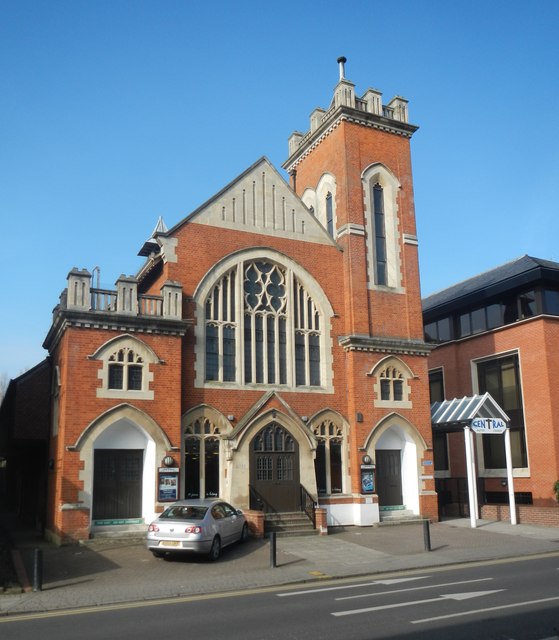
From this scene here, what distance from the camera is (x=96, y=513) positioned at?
19.5 metres

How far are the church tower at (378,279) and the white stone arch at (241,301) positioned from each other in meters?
0.76

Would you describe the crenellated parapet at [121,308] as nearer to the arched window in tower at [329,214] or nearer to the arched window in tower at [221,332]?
the arched window in tower at [221,332]

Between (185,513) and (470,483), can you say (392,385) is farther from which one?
(185,513)

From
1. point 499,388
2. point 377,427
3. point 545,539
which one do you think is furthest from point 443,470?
point 545,539

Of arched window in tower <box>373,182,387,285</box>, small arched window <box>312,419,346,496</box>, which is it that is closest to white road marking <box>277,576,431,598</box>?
small arched window <box>312,419,346,496</box>

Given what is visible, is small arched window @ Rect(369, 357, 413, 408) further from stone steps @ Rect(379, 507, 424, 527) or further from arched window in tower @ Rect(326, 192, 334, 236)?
arched window in tower @ Rect(326, 192, 334, 236)

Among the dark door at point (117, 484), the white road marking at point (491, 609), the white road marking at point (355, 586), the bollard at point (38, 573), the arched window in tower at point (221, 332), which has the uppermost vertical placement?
the arched window in tower at point (221, 332)

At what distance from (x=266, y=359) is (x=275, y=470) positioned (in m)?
3.90

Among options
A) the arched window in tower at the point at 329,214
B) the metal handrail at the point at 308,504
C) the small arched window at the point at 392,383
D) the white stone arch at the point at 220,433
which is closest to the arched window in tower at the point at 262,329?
the white stone arch at the point at 220,433

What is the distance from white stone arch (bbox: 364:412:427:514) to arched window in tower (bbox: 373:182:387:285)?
5656 millimetres

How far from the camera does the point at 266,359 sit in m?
23.4

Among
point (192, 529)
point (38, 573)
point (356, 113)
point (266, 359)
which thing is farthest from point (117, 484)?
point (356, 113)

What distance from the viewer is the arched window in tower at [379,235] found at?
2648cm

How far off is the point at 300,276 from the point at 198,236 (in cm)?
421
